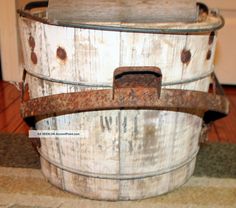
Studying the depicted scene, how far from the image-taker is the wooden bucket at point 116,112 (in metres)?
0.79

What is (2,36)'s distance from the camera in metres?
1.89

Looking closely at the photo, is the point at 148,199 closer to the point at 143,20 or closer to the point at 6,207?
the point at 6,207

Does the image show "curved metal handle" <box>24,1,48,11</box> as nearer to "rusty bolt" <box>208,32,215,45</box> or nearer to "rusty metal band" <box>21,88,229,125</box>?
"rusty metal band" <box>21,88,229,125</box>

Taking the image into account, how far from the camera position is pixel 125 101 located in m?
0.77

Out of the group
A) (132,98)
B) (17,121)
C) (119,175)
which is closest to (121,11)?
(132,98)

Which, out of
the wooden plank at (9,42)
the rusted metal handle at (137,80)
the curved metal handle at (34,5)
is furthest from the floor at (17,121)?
the rusted metal handle at (137,80)

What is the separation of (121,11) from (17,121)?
84 centimetres

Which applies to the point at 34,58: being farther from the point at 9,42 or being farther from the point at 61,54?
the point at 9,42

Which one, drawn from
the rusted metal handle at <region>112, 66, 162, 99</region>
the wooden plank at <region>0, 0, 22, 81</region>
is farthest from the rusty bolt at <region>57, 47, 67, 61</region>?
the wooden plank at <region>0, 0, 22, 81</region>

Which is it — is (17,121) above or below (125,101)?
below

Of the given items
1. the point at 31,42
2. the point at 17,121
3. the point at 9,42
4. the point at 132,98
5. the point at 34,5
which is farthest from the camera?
the point at 9,42

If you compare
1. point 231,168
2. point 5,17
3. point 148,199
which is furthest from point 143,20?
point 5,17

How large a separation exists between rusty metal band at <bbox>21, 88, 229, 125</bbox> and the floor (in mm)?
572

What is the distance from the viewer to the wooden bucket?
79cm
